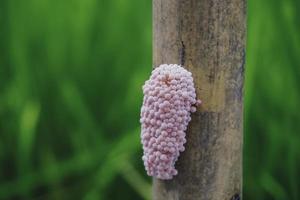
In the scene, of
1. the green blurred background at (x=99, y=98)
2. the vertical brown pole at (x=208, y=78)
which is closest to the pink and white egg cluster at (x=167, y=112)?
the vertical brown pole at (x=208, y=78)

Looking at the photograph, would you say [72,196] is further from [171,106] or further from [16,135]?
[171,106]

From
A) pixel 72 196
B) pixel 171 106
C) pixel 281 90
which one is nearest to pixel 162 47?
pixel 171 106

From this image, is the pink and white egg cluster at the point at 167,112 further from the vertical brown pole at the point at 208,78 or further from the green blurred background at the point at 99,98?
the green blurred background at the point at 99,98

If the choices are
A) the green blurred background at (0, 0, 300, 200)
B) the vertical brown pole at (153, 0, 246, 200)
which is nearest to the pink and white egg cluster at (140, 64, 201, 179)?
the vertical brown pole at (153, 0, 246, 200)

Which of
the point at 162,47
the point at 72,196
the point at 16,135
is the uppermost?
the point at 162,47

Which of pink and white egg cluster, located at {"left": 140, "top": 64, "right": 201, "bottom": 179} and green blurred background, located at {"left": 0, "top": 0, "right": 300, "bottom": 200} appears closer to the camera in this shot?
pink and white egg cluster, located at {"left": 140, "top": 64, "right": 201, "bottom": 179}

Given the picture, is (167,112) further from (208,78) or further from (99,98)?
(99,98)

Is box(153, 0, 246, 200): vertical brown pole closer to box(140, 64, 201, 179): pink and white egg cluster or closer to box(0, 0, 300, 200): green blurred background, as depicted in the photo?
box(140, 64, 201, 179): pink and white egg cluster
